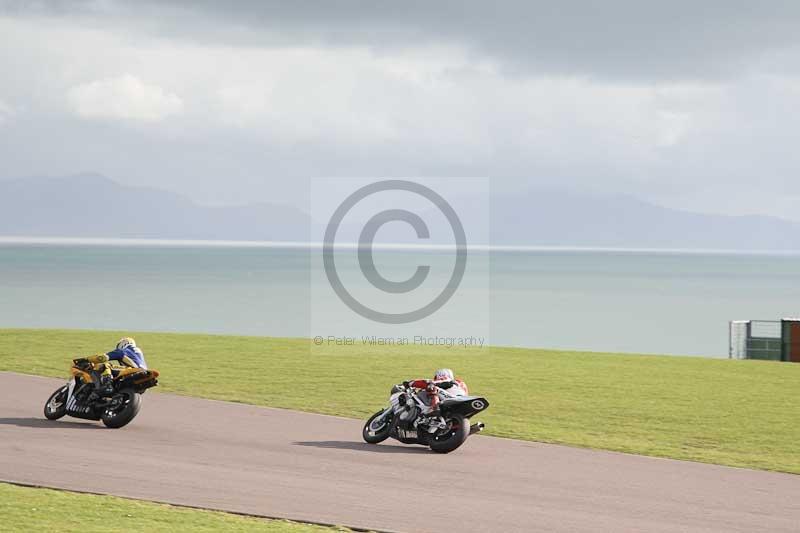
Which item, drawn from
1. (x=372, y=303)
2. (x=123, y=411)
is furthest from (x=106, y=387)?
(x=372, y=303)

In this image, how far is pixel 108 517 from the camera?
1203 cm

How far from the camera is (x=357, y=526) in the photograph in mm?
12320

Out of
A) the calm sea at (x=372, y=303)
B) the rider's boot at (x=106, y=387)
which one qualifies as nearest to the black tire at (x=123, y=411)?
the rider's boot at (x=106, y=387)

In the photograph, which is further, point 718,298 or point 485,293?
point 718,298

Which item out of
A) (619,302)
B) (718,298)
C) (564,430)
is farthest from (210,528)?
(718,298)

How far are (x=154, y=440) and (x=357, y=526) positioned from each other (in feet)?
20.4

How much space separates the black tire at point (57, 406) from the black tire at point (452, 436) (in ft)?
21.4

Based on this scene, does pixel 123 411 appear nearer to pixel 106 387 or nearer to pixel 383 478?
pixel 106 387

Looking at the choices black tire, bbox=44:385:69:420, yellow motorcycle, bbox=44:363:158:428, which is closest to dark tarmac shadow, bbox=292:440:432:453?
yellow motorcycle, bbox=44:363:158:428

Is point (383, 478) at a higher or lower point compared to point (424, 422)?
lower

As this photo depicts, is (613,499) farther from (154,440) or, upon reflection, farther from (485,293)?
(485,293)

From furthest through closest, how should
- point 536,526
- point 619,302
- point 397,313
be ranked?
point 619,302 < point 397,313 < point 536,526

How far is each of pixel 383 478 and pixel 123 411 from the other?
5.61 m

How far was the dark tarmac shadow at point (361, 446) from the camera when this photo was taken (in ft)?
58.2
